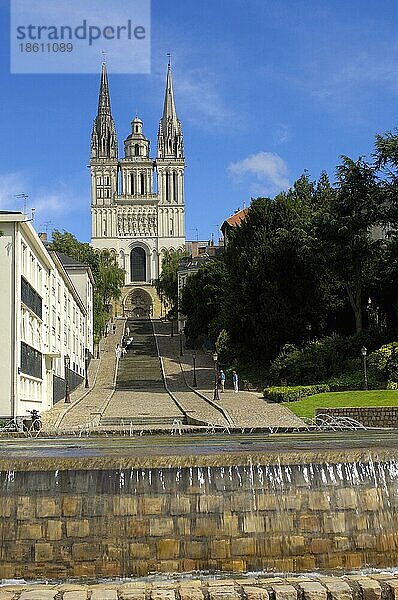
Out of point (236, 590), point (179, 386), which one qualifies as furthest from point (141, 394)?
point (236, 590)

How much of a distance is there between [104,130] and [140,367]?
8829 centimetres

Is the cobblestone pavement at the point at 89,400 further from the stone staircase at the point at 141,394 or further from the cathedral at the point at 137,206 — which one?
the cathedral at the point at 137,206

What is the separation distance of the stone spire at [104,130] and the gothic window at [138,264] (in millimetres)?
17653

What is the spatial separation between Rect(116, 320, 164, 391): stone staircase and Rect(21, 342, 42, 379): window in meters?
14.1

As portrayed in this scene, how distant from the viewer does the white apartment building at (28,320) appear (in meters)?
34.8

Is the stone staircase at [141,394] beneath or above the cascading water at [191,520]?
above

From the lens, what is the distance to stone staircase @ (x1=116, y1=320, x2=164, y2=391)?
192 ft

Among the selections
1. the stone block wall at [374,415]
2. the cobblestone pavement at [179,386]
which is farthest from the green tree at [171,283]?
the stone block wall at [374,415]

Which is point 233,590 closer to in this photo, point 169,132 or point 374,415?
point 374,415

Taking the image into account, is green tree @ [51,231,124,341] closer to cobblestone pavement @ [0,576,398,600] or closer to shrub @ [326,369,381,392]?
shrub @ [326,369,381,392]

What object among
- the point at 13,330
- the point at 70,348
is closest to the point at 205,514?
the point at 13,330

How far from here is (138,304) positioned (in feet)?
467

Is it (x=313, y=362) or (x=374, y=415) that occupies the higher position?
(x=313, y=362)

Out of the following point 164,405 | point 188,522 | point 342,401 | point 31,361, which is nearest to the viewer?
point 188,522
